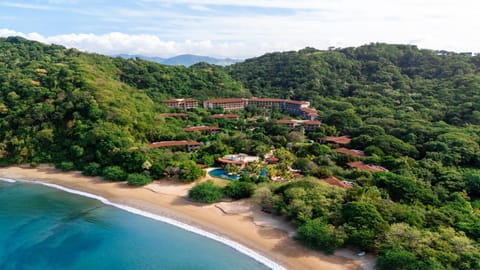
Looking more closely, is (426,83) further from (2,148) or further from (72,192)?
(2,148)

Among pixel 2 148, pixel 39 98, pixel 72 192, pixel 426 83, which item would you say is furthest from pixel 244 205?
pixel 426 83

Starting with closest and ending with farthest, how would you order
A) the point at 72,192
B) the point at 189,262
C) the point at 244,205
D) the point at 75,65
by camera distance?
1. the point at 189,262
2. the point at 244,205
3. the point at 72,192
4. the point at 75,65

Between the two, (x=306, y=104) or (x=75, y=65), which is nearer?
(x=75, y=65)

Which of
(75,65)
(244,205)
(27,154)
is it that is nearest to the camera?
(244,205)

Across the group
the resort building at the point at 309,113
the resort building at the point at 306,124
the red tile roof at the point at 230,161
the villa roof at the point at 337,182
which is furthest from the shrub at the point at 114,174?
the resort building at the point at 309,113

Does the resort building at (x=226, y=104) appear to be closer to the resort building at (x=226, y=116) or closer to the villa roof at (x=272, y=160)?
the resort building at (x=226, y=116)

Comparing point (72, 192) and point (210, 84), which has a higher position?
point (210, 84)

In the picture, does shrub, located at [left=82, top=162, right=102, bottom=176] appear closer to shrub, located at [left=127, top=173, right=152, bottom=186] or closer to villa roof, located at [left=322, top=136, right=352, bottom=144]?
shrub, located at [left=127, top=173, right=152, bottom=186]

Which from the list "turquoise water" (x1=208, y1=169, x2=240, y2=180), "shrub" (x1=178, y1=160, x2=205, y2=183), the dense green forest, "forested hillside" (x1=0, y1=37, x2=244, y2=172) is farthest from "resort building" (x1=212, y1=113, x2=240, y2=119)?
"shrub" (x1=178, y1=160, x2=205, y2=183)
